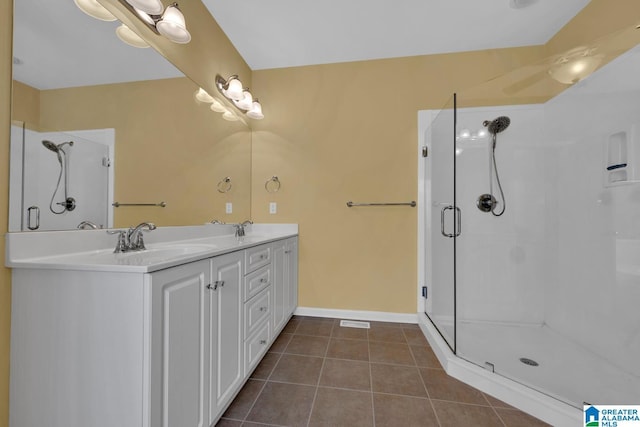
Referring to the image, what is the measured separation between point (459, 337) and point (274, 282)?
137 centimetres

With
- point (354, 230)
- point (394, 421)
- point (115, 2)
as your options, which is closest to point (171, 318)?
point (394, 421)

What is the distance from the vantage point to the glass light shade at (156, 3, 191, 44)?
138 cm

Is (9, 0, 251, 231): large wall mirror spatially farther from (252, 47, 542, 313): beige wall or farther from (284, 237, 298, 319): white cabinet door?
(252, 47, 542, 313): beige wall

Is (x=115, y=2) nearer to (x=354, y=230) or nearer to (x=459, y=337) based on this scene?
(x=354, y=230)

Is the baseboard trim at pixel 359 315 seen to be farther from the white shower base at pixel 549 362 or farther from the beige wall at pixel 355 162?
the white shower base at pixel 549 362

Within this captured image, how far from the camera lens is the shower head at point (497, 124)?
207cm

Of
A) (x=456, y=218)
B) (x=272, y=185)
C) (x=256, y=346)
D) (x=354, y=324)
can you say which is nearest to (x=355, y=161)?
(x=272, y=185)

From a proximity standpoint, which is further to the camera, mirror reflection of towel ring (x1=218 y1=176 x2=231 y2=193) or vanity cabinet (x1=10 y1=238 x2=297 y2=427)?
mirror reflection of towel ring (x1=218 y1=176 x2=231 y2=193)

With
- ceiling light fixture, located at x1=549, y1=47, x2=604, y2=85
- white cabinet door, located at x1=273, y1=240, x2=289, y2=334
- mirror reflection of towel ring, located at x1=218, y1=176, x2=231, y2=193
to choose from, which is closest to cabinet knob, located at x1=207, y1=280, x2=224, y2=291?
white cabinet door, located at x1=273, y1=240, x2=289, y2=334

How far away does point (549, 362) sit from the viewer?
4.99 feet

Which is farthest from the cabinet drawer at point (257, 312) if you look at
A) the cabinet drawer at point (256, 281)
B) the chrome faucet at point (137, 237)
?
the chrome faucet at point (137, 237)

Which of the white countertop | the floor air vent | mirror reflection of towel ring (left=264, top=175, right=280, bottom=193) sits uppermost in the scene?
mirror reflection of towel ring (left=264, top=175, right=280, bottom=193)

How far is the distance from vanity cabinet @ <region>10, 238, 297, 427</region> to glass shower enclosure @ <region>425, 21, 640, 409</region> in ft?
5.23

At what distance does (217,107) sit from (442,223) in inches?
80.3
